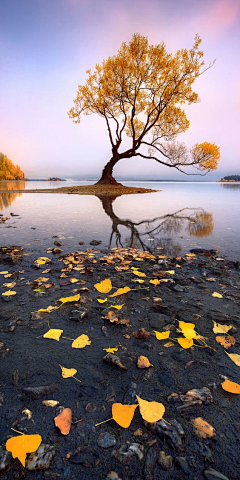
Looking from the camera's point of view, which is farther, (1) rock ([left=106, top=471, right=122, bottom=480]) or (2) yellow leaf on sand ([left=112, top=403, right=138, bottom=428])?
(2) yellow leaf on sand ([left=112, top=403, right=138, bottom=428])

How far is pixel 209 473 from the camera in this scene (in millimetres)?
897

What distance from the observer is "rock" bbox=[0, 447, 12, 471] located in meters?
0.90

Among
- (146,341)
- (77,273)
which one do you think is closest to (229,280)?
(146,341)

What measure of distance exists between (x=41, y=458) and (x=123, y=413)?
1.40ft

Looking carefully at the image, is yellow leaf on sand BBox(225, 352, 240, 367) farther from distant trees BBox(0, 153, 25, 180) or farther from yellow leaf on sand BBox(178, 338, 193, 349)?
distant trees BBox(0, 153, 25, 180)

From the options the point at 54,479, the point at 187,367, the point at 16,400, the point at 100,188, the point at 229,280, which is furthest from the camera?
the point at 100,188

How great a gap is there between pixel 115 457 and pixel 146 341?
2.66 feet

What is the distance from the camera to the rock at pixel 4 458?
2.96ft

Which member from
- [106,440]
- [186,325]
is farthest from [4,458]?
[186,325]

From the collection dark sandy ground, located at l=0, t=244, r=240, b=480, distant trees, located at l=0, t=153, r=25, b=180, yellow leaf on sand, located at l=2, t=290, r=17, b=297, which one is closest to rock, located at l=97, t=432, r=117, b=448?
dark sandy ground, located at l=0, t=244, r=240, b=480

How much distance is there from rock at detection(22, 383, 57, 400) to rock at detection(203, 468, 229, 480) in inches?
34.4

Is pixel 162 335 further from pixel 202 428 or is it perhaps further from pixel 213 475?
pixel 213 475

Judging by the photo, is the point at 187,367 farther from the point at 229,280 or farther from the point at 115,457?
the point at 229,280

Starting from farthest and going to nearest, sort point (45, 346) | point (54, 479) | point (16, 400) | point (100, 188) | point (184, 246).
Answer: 1. point (100, 188)
2. point (184, 246)
3. point (45, 346)
4. point (16, 400)
5. point (54, 479)
